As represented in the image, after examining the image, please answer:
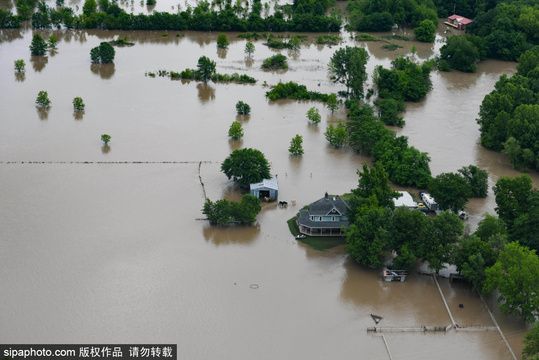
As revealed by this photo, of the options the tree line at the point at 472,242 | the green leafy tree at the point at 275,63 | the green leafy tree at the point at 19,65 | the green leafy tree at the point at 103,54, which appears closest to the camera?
the tree line at the point at 472,242

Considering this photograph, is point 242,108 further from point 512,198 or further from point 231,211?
point 512,198

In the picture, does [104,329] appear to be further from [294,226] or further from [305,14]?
[305,14]

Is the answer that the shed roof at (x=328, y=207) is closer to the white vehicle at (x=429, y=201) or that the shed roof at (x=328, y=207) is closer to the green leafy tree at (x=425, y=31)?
the white vehicle at (x=429, y=201)

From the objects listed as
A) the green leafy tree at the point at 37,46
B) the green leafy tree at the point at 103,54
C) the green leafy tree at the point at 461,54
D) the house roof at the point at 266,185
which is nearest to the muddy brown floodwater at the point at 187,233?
the house roof at the point at 266,185

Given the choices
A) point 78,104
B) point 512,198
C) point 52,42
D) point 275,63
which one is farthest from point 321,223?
point 52,42

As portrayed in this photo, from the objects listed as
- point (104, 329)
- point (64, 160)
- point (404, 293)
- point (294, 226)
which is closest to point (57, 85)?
point (64, 160)

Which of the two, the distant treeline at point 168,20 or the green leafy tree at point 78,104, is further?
the distant treeline at point 168,20

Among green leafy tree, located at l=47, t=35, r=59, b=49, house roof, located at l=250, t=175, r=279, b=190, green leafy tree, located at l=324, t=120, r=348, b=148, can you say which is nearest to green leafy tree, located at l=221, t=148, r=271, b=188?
house roof, located at l=250, t=175, r=279, b=190
